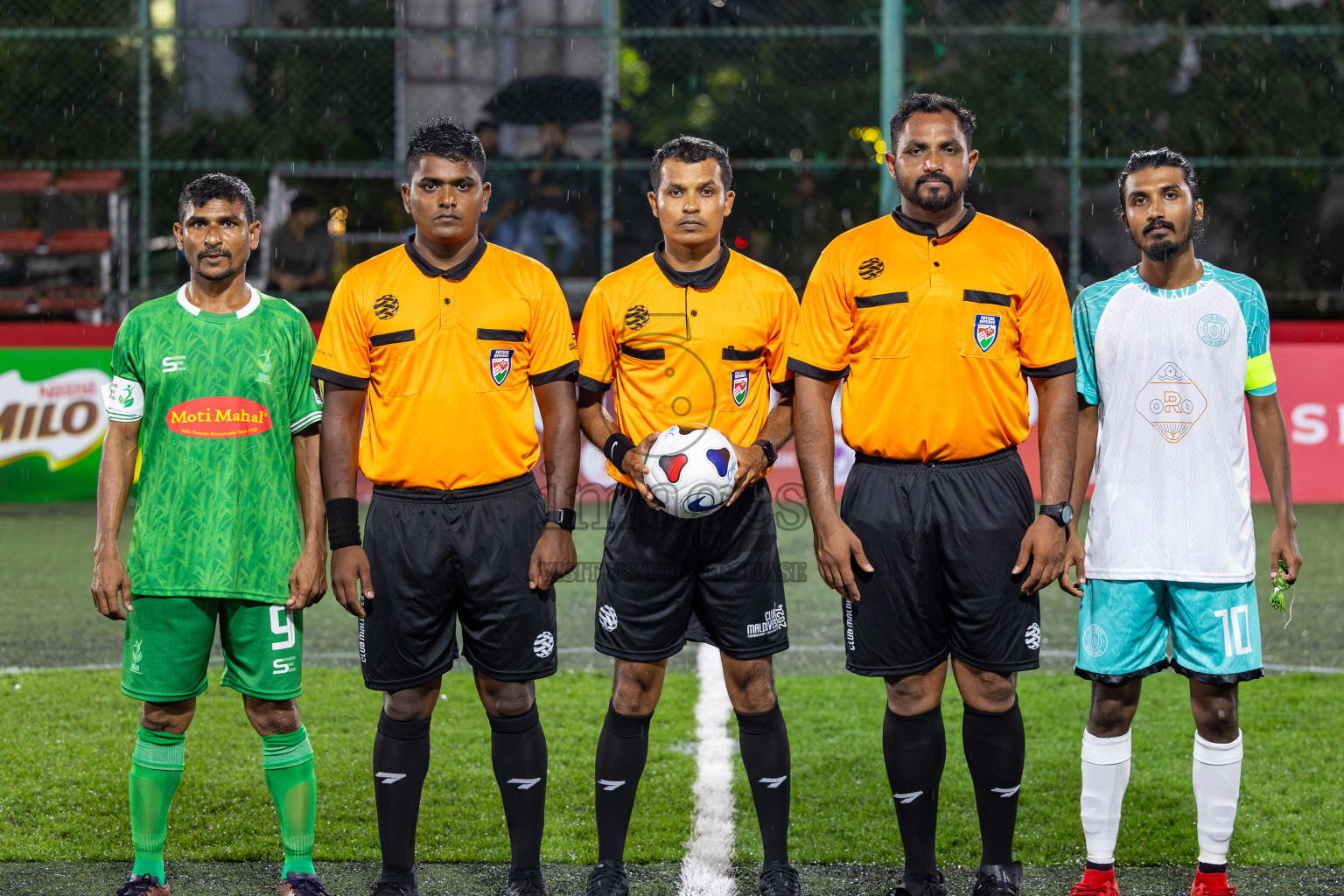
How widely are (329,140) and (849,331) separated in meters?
10.9

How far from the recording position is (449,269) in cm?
378

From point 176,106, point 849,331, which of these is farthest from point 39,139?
point 849,331

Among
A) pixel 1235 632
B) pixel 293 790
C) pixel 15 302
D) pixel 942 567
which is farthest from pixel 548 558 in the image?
pixel 15 302

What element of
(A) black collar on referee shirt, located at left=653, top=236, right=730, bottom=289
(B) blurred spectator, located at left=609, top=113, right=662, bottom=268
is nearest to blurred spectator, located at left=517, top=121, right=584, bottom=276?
(B) blurred spectator, located at left=609, top=113, right=662, bottom=268

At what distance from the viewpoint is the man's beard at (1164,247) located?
12.1 feet

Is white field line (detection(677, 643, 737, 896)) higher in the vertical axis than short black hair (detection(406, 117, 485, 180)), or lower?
lower

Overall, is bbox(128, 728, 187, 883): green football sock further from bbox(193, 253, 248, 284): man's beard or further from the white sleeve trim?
bbox(193, 253, 248, 284): man's beard

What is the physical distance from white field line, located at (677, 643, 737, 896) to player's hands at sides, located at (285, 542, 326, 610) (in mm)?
1362

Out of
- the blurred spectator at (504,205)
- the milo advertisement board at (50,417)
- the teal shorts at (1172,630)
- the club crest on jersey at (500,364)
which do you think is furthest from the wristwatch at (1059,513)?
the blurred spectator at (504,205)

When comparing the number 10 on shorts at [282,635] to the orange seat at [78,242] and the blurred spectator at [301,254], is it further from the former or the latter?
the orange seat at [78,242]

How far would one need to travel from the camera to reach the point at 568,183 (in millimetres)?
12664

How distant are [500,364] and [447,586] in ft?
2.03

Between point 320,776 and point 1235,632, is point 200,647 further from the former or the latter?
point 1235,632

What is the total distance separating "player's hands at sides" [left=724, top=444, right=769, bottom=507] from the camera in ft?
12.0
